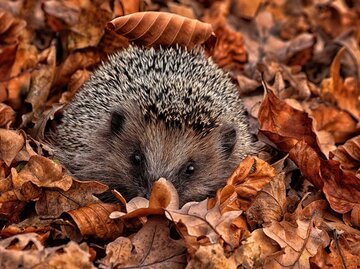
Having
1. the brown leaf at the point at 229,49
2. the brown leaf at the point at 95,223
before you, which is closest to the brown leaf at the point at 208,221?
the brown leaf at the point at 95,223

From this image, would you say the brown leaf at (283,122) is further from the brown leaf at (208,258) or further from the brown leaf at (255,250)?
the brown leaf at (208,258)

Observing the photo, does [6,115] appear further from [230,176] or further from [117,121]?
[230,176]

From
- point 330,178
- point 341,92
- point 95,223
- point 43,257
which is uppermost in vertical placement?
point 43,257

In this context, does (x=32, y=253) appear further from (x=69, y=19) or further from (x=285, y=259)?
(x=69, y=19)

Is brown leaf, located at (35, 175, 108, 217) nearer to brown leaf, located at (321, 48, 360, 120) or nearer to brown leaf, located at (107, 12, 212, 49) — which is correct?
brown leaf, located at (107, 12, 212, 49)

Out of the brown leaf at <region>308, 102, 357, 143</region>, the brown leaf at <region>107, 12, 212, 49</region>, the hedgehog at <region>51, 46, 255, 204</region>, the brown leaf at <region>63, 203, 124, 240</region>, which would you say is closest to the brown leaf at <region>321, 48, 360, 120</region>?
the brown leaf at <region>308, 102, 357, 143</region>

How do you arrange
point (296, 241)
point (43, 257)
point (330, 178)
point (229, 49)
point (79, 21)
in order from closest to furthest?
1. point (43, 257)
2. point (296, 241)
3. point (330, 178)
4. point (79, 21)
5. point (229, 49)

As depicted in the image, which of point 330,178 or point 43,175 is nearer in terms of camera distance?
point 43,175

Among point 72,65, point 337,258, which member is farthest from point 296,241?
point 72,65
